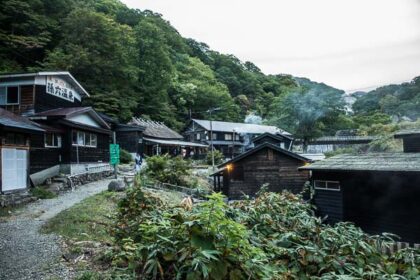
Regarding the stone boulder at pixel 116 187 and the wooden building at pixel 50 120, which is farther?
the wooden building at pixel 50 120

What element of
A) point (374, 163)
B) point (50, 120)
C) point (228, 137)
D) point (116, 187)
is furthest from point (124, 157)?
point (228, 137)

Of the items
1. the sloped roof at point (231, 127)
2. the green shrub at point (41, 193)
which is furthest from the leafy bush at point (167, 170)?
the sloped roof at point (231, 127)

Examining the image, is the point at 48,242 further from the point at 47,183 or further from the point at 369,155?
the point at 369,155

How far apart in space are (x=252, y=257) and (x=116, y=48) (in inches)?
1349

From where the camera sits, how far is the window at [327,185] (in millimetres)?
14570

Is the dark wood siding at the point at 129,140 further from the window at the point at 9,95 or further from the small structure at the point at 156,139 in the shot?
the window at the point at 9,95

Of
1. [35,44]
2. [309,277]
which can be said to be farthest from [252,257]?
[35,44]

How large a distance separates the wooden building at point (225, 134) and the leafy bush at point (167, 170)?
2688 centimetres

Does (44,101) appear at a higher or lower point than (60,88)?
lower

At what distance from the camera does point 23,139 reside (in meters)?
13.9

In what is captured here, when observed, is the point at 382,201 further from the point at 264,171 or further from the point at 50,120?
the point at 50,120

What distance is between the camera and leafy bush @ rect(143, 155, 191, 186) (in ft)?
73.9

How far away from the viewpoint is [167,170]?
2288 cm

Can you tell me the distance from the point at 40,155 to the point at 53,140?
1.60 m
